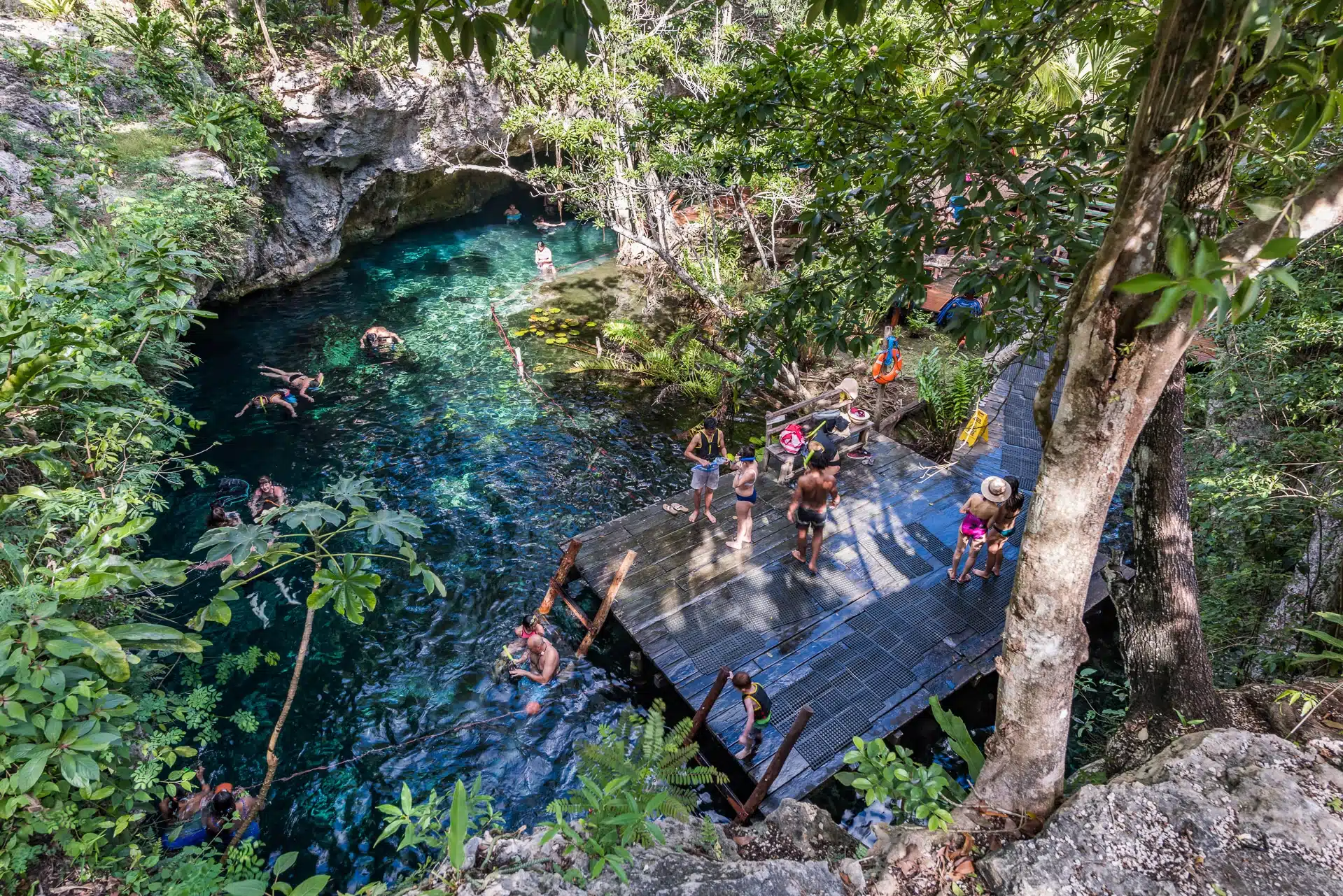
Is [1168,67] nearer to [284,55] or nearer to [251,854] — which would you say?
[251,854]

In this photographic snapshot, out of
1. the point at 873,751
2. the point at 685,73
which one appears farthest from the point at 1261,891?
the point at 685,73

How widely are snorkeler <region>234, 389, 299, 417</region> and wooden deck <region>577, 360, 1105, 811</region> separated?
7922mm

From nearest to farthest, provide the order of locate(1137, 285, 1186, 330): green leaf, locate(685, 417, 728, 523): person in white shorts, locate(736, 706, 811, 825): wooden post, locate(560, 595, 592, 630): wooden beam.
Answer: locate(1137, 285, 1186, 330): green leaf → locate(736, 706, 811, 825): wooden post → locate(560, 595, 592, 630): wooden beam → locate(685, 417, 728, 523): person in white shorts

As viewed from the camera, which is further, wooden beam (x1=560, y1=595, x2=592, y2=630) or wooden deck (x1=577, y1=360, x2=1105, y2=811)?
wooden beam (x1=560, y1=595, x2=592, y2=630)

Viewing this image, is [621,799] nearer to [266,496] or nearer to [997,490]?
[997,490]

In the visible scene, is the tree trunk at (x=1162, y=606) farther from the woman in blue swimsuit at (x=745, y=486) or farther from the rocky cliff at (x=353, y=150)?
the rocky cliff at (x=353, y=150)

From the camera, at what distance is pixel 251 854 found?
416 centimetres

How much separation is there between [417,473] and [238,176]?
9.15 m

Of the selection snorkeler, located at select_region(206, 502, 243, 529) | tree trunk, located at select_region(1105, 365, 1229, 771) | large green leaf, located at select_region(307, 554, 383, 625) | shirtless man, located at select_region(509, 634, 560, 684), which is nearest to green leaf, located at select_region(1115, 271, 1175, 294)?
tree trunk, located at select_region(1105, 365, 1229, 771)

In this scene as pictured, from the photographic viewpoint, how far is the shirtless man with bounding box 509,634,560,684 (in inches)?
288

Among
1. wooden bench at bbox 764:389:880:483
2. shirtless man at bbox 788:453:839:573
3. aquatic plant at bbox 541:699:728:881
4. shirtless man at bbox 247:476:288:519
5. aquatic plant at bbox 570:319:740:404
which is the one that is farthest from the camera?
aquatic plant at bbox 570:319:740:404

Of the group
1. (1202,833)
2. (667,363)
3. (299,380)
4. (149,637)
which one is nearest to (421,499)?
(299,380)

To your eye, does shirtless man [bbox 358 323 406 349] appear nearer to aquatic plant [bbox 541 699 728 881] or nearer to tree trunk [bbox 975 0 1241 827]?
aquatic plant [bbox 541 699 728 881]

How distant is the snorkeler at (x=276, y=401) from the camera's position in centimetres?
1251
